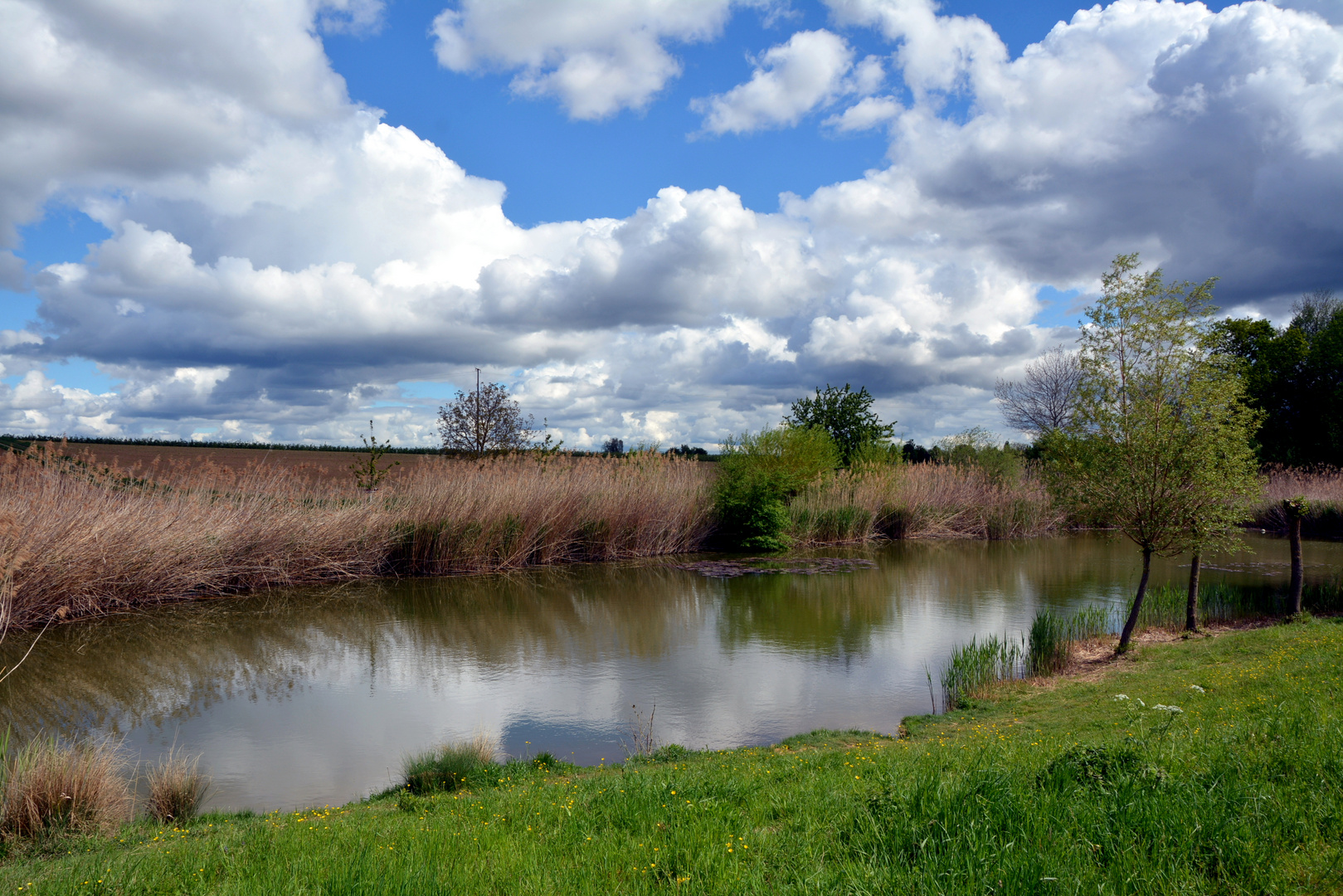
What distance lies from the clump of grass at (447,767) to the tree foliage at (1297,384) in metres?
45.7

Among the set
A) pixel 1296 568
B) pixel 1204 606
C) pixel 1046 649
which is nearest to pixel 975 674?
pixel 1046 649

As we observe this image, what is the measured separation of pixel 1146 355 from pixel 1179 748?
8.48 meters

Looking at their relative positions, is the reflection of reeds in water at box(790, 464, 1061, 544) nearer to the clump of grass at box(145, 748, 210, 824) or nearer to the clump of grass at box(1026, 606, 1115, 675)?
the clump of grass at box(1026, 606, 1115, 675)

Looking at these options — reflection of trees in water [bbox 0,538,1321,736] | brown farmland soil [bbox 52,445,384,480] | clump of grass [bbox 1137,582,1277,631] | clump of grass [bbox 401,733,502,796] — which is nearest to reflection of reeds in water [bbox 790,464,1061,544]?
reflection of trees in water [bbox 0,538,1321,736]

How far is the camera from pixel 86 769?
5.52m

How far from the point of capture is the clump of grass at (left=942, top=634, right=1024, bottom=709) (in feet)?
31.6

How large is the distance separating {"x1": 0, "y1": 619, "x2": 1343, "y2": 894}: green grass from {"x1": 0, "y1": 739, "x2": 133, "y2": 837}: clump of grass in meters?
0.21

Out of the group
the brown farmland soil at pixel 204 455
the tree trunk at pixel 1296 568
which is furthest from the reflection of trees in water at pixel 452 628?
the brown farmland soil at pixel 204 455

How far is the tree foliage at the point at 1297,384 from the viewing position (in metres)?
39.8

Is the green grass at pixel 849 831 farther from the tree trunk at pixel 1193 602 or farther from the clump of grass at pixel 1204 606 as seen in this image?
the clump of grass at pixel 1204 606

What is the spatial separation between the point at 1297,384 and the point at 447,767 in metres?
52.1

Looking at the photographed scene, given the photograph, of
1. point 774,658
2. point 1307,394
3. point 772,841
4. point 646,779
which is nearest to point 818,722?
point 774,658

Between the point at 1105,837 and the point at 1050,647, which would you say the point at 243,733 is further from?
the point at 1050,647

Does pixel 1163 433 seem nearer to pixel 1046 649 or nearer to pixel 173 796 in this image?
pixel 1046 649
